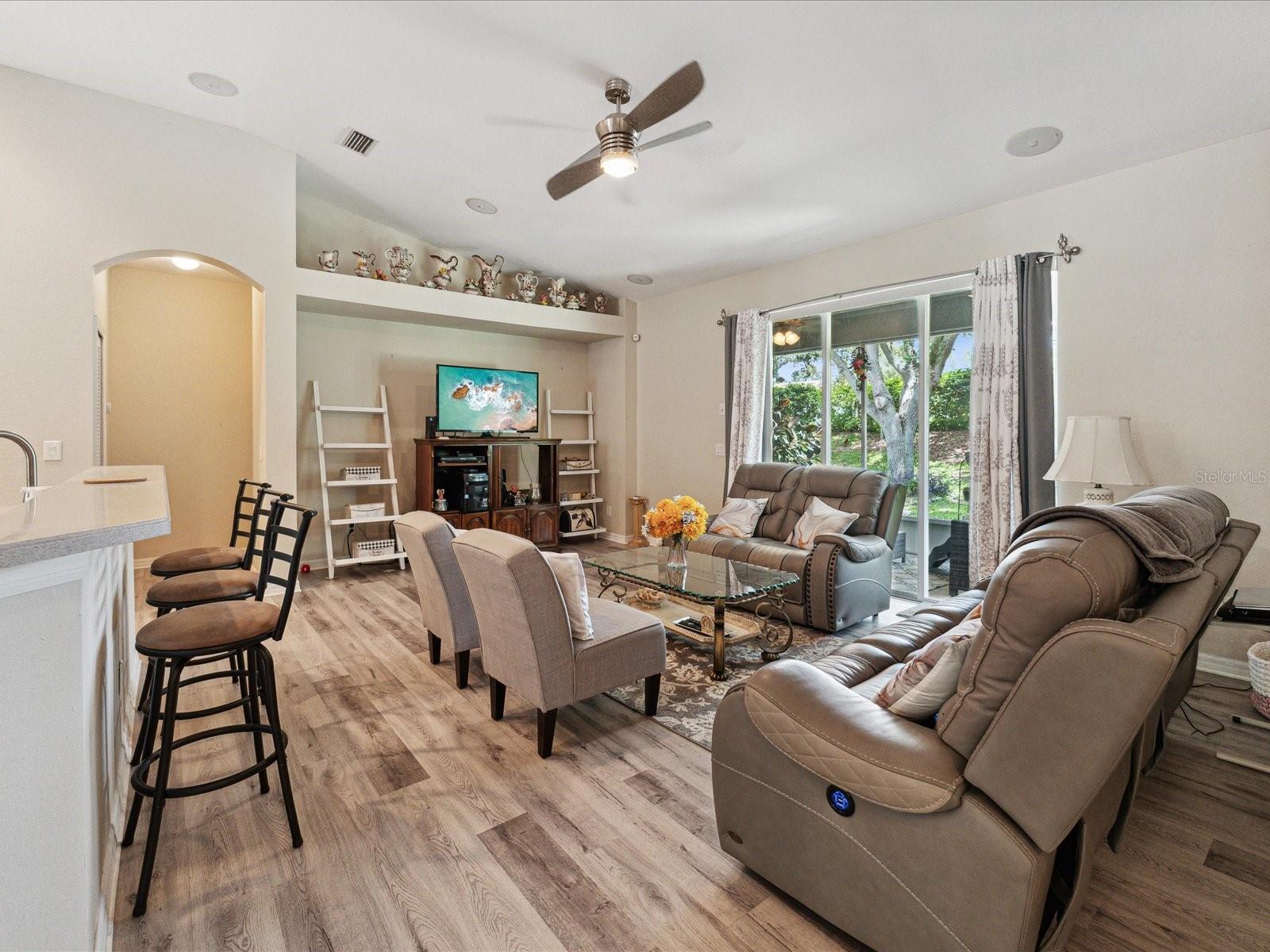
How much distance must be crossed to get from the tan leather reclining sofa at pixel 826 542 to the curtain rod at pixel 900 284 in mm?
1436

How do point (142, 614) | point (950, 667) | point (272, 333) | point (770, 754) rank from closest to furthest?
point (950, 667) < point (770, 754) < point (142, 614) < point (272, 333)

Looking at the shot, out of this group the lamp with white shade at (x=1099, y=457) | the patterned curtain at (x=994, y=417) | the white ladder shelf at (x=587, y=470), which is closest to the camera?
the lamp with white shade at (x=1099, y=457)

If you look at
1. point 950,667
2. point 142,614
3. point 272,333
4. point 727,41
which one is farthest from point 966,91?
point 142,614

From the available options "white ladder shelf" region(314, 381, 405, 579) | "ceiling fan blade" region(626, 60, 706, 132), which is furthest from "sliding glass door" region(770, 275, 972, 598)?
"white ladder shelf" region(314, 381, 405, 579)

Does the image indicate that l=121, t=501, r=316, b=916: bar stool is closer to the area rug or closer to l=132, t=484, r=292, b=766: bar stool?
l=132, t=484, r=292, b=766: bar stool

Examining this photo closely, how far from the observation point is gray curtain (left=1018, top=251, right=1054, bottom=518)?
3.77 metres

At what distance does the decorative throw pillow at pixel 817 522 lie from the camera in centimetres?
422

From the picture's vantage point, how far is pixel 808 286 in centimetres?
519

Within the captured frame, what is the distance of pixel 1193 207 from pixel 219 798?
17.7 ft

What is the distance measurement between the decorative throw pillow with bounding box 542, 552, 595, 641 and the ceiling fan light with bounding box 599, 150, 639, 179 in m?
1.85

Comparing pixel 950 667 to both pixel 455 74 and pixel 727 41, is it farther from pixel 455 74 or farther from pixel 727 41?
pixel 455 74

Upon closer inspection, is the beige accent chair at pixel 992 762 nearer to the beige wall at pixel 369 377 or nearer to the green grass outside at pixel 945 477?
the green grass outside at pixel 945 477

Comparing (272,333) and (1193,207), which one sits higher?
(1193,207)

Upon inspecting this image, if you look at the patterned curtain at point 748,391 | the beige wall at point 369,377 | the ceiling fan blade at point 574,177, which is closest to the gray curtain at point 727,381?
the patterned curtain at point 748,391
